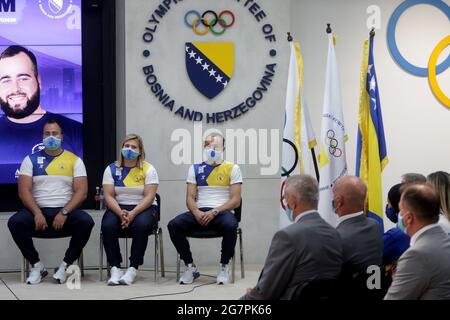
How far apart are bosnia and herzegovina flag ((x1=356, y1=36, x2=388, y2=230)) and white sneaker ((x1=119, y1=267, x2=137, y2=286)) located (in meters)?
1.99

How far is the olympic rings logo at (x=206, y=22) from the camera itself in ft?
25.2

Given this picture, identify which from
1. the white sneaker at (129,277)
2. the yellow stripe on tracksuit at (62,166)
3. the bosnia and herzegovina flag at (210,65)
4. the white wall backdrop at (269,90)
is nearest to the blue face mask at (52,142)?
the yellow stripe on tracksuit at (62,166)

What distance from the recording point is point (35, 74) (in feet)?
25.0

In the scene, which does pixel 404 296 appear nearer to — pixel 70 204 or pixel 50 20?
pixel 70 204

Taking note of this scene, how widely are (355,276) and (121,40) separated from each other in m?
4.57

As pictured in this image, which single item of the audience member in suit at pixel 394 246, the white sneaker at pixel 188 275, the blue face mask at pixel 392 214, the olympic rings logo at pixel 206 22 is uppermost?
the olympic rings logo at pixel 206 22

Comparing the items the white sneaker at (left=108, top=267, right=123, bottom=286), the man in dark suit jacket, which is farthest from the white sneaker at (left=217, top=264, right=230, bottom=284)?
the man in dark suit jacket

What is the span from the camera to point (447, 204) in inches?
193

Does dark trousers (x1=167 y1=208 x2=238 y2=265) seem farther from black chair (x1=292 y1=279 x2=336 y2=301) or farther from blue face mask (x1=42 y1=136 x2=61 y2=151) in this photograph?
black chair (x1=292 y1=279 x2=336 y2=301)

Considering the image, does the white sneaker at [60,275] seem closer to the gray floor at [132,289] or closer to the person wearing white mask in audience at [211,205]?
the gray floor at [132,289]

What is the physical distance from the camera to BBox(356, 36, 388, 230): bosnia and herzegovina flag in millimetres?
6711

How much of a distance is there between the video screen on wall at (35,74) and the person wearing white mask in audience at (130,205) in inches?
39.1
